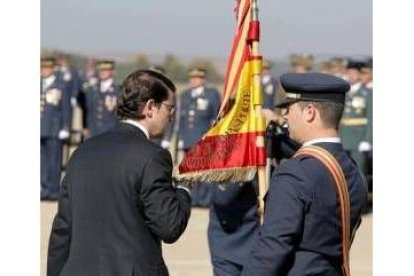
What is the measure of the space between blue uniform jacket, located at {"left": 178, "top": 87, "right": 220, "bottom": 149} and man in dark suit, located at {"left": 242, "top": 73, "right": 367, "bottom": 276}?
959cm

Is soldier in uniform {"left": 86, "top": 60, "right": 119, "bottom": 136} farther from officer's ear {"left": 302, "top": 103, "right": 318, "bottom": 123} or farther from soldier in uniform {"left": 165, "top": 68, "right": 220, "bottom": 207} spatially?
officer's ear {"left": 302, "top": 103, "right": 318, "bottom": 123}

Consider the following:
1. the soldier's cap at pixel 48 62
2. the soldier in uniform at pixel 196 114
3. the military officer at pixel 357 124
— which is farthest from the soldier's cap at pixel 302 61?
the soldier's cap at pixel 48 62

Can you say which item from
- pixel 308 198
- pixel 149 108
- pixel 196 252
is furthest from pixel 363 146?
pixel 308 198

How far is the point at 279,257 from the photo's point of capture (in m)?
3.82

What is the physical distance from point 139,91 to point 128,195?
0.39 meters

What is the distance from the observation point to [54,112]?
45.9 feet

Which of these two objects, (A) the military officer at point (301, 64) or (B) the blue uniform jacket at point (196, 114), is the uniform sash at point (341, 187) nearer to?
(B) the blue uniform jacket at point (196, 114)

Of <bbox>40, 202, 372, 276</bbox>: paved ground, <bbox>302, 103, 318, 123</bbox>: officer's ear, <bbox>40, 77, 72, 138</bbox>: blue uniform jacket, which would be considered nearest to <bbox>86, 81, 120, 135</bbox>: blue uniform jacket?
<bbox>40, 77, 72, 138</bbox>: blue uniform jacket

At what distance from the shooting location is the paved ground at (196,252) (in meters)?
8.91

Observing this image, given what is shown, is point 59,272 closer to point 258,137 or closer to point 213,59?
point 258,137

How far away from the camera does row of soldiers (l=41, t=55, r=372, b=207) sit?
13656mm

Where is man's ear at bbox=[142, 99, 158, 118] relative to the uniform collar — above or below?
above
